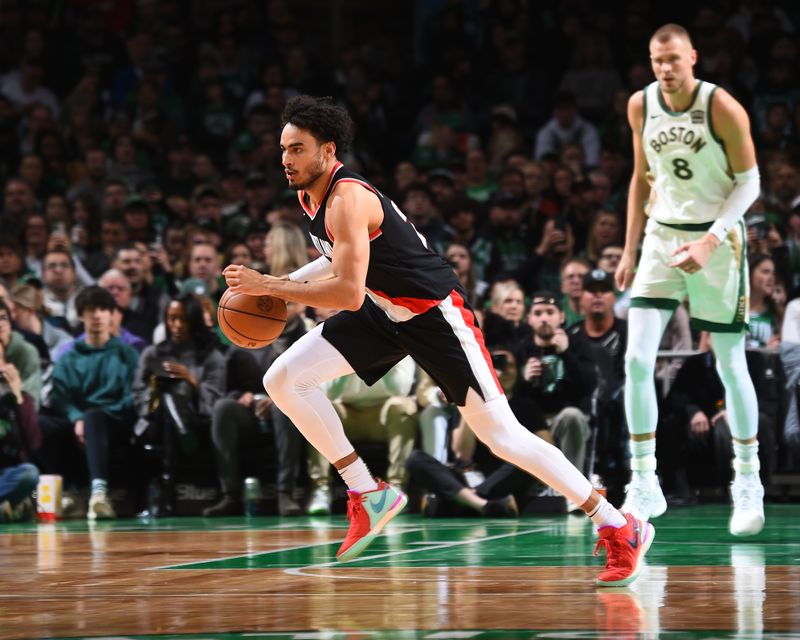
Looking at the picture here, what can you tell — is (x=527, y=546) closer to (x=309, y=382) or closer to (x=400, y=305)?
(x=309, y=382)

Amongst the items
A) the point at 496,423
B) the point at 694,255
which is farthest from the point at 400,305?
the point at 694,255

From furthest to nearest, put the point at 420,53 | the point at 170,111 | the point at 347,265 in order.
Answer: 1. the point at 420,53
2. the point at 170,111
3. the point at 347,265

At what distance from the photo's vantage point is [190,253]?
36.9 feet

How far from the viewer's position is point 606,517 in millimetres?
5086

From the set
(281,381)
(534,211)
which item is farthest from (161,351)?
(281,381)

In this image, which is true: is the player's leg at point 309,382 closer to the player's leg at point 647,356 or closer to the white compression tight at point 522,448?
the white compression tight at point 522,448

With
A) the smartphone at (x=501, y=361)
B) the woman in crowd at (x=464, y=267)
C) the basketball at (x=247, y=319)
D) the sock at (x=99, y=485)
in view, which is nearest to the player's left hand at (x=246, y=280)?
the basketball at (x=247, y=319)

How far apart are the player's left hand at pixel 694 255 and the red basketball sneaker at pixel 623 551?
1.59 metres

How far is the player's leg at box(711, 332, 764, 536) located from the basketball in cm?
233

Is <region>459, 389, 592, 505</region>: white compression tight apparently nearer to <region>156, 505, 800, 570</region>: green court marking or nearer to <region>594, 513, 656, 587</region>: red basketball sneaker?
<region>594, 513, 656, 587</region>: red basketball sneaker

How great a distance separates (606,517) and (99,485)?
4995 millimetres

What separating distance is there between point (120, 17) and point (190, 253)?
5.32 meters

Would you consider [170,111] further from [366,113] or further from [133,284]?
[133,284]

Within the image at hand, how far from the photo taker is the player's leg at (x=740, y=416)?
667cm
